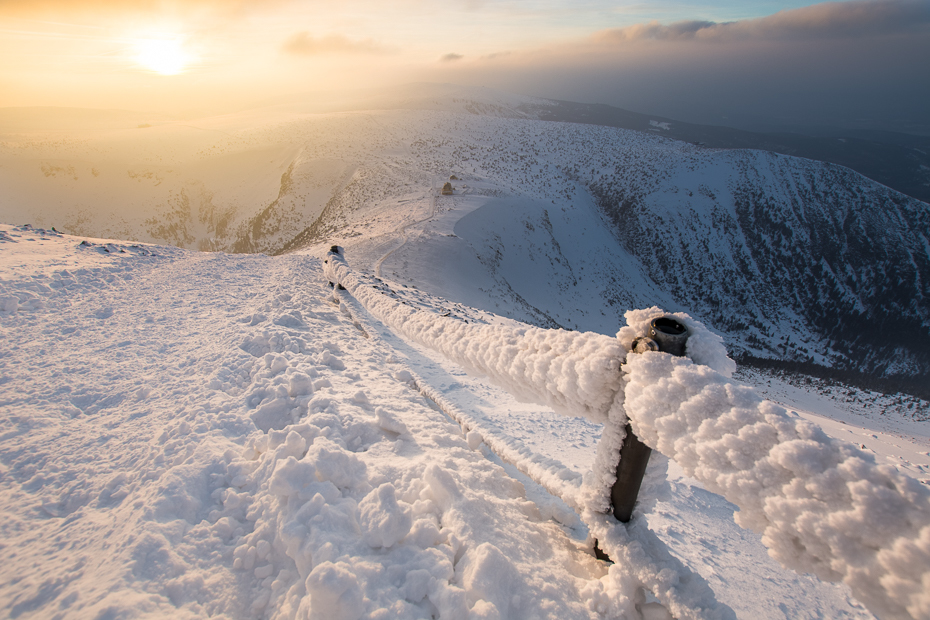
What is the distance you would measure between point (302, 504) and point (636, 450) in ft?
6.73

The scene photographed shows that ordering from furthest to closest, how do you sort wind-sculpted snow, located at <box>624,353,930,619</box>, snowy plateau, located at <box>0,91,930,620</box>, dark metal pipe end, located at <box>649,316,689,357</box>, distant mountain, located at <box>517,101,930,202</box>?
distant mountain, located at <box>517,101,930,202</box>, dark metal pipe end, located at <box>649,316,689,357</box>, snowy plateau, located at <box>0,91,930,620</box>, wind-sculpted snow, located at <box>624,353,930,619</box>

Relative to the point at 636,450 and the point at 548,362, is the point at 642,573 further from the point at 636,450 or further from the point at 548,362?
the point at 548,362

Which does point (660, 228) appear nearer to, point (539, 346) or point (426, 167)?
point (426, 167)

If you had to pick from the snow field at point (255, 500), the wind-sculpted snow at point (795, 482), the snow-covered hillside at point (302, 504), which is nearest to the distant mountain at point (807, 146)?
the snow-covered hillside at point (302, 504)

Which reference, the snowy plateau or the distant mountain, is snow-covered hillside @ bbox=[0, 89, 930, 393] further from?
the distant mountain

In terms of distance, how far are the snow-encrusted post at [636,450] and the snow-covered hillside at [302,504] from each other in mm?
166

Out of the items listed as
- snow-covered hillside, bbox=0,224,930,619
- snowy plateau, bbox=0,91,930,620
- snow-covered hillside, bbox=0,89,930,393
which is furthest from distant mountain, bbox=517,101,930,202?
snow-covered hillside, bbox=0,224,930,619

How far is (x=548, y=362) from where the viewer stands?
2.32 m

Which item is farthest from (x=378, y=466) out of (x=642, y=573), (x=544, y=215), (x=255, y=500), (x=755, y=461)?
(x=544, y=215)

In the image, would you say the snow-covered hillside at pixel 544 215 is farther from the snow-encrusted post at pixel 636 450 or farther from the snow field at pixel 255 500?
the snow-encrusted post at pixel 636 450

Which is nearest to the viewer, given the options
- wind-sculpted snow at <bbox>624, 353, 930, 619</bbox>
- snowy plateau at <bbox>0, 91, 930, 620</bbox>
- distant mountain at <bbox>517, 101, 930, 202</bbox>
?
wind-sculpted snow at <bbox>624, 353, 930, 619</bbox>

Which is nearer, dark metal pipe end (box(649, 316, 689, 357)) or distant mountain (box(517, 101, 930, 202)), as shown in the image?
dark metal pipe end (box(649, 316, 689, 357))

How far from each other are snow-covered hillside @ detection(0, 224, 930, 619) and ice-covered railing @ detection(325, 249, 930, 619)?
0.47ft

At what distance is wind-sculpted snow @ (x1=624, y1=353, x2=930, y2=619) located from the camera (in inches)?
41.0
